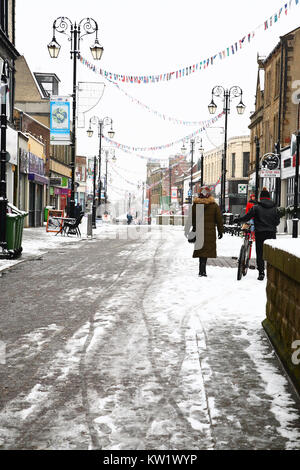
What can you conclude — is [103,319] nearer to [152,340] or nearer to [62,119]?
[152,340]

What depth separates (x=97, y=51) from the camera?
79.7 ft

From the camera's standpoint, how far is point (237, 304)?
8.45 meters

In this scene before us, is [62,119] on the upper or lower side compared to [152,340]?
upper

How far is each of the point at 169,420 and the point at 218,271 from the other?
29.8 ft

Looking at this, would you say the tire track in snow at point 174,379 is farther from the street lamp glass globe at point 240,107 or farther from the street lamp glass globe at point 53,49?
the street lamp glass globe at point 240,107

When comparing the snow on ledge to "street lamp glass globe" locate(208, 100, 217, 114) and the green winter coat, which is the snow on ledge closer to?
the green winter coat

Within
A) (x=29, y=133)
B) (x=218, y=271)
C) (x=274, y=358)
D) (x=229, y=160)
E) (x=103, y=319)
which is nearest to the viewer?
(x=274, y=358)

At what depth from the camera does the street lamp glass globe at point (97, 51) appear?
24.2 meters

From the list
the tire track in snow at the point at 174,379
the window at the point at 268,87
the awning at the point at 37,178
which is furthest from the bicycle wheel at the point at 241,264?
the window at the point at 268,87

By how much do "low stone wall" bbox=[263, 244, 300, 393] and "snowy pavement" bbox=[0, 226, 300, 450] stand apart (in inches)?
5.6

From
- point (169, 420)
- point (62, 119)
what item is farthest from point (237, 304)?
point (62, 119)

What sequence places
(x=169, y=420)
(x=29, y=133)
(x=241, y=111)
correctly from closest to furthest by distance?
1. (x=169, y=420)
2. (x=241, y=111)
3. (x=29, y=133)

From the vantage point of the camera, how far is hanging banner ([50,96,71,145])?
27250 mm

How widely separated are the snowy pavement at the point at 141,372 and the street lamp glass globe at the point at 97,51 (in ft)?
53.9
